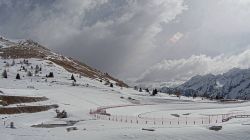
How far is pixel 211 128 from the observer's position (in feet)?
211

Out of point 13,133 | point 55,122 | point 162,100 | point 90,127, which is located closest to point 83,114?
point 55,122

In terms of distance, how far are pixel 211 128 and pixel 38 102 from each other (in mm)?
48442

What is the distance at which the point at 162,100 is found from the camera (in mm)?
143000

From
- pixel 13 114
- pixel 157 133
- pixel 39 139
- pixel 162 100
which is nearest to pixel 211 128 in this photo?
pixel 157 133

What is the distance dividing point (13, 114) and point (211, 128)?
39.4 meters

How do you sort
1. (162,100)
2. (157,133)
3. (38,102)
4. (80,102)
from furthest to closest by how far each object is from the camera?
(162,100), (80,102), (38,102), (157,133)

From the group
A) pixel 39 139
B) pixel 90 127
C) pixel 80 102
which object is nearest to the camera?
pixel 39 139

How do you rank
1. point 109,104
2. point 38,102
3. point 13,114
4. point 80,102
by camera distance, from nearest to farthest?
point 13,114
point 38,102
point 80,102
point 109,104

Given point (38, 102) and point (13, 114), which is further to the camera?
point (38, 102)

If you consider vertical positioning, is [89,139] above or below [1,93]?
below

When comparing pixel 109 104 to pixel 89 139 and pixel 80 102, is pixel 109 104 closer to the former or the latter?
pixel 80 102

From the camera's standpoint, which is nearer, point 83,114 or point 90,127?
point 90,127

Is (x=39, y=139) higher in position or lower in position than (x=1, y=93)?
lower

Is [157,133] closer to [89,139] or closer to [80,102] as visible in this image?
[89,139]
